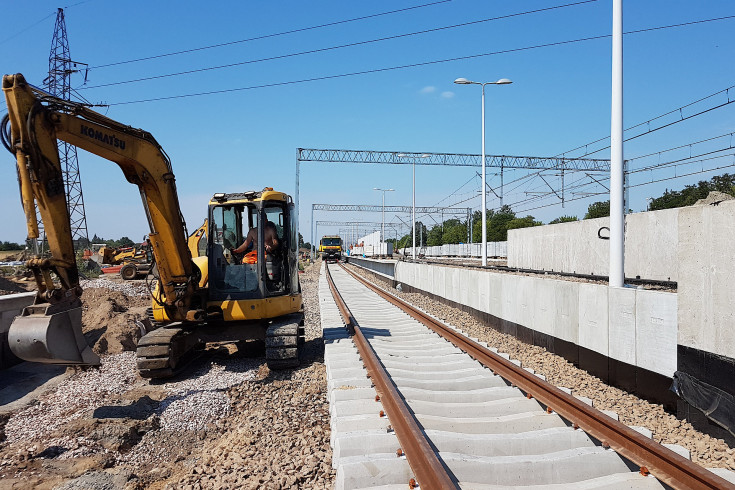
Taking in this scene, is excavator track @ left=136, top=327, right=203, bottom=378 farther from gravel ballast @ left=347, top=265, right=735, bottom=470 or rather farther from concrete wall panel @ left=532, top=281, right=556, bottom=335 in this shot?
concrete wall panel @ left=532, top=281, right=556, bottom=335

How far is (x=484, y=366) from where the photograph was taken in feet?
25.0

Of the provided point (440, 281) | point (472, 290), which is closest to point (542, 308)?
point (472, 290)

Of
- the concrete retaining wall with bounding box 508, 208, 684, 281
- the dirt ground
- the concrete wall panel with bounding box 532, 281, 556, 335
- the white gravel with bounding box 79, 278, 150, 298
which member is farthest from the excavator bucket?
the white gravel with bounding box 79, 278, 150, 298

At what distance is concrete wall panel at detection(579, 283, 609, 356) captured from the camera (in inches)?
290

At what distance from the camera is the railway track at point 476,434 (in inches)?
155

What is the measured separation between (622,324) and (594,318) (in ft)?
2.23

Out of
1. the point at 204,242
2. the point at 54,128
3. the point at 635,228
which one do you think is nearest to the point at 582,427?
the point at 54,128

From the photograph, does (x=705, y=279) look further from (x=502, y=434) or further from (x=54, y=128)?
(x=54, y=128)

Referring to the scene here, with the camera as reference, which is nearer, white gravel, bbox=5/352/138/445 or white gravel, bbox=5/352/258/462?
white gravel, bbox=5/352/258/462

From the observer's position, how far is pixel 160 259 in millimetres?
8070

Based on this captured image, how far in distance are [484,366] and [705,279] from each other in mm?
3102

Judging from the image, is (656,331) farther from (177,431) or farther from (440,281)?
(440,281)

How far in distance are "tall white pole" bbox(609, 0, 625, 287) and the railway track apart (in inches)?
102

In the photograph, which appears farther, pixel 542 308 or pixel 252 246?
pixel 542 308
